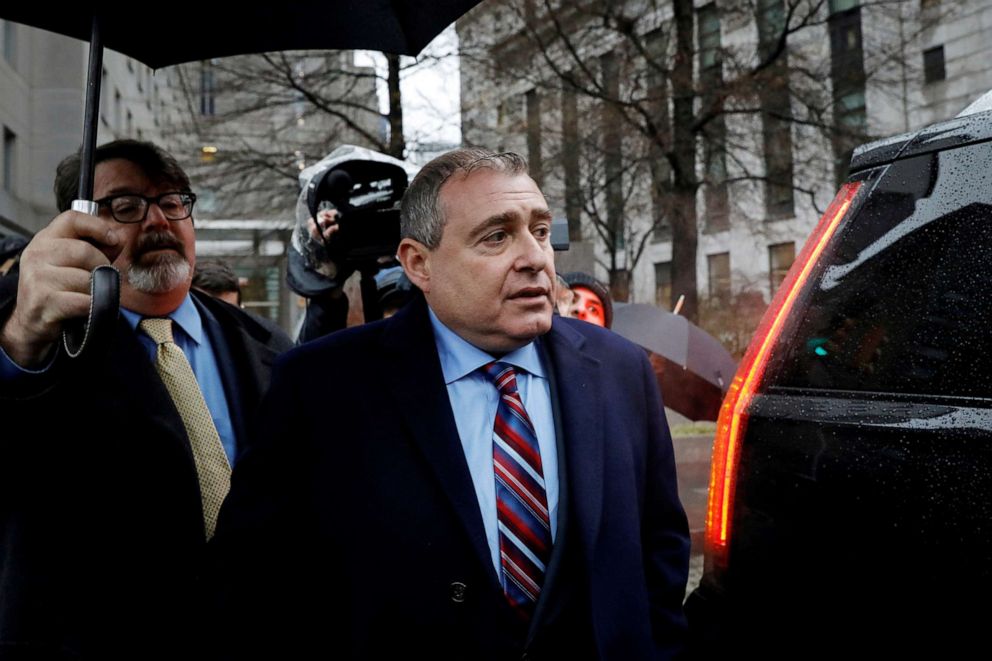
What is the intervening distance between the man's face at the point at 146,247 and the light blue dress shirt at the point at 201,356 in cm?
6

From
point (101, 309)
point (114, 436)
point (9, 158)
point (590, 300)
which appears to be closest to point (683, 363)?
point (590, 300)

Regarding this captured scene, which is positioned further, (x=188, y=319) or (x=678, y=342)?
(x=678, y=342)

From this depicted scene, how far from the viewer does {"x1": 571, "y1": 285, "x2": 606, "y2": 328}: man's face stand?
485cm

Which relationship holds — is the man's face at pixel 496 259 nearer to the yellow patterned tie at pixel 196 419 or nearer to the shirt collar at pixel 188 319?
the yellow patterned tie at pixel 196 419

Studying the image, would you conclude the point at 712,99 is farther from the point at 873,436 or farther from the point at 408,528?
the point at 408,528

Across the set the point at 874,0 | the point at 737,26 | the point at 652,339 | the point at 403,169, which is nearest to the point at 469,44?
the point at 737,26

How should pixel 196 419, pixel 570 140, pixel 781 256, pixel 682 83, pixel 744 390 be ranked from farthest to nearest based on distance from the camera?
pixel 781 256, pixel 570 140, pixel 682 83, pixel 196 419, pixel 744 390

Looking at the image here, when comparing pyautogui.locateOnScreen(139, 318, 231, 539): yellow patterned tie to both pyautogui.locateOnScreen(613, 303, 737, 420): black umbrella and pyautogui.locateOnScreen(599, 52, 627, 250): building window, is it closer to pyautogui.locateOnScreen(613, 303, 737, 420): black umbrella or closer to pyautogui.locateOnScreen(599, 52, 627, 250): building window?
pyautogui.locateOnScreen(613, 303, 737, 420): black umbrella

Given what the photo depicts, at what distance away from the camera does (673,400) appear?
17.1 feet

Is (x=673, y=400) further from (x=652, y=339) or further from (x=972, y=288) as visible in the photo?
(x=972, y=288)

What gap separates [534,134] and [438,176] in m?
13.8

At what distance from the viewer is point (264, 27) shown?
2.28 meters

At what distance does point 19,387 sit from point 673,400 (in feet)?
13.3

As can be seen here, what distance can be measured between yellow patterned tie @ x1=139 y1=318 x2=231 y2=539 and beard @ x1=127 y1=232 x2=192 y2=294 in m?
0.10
